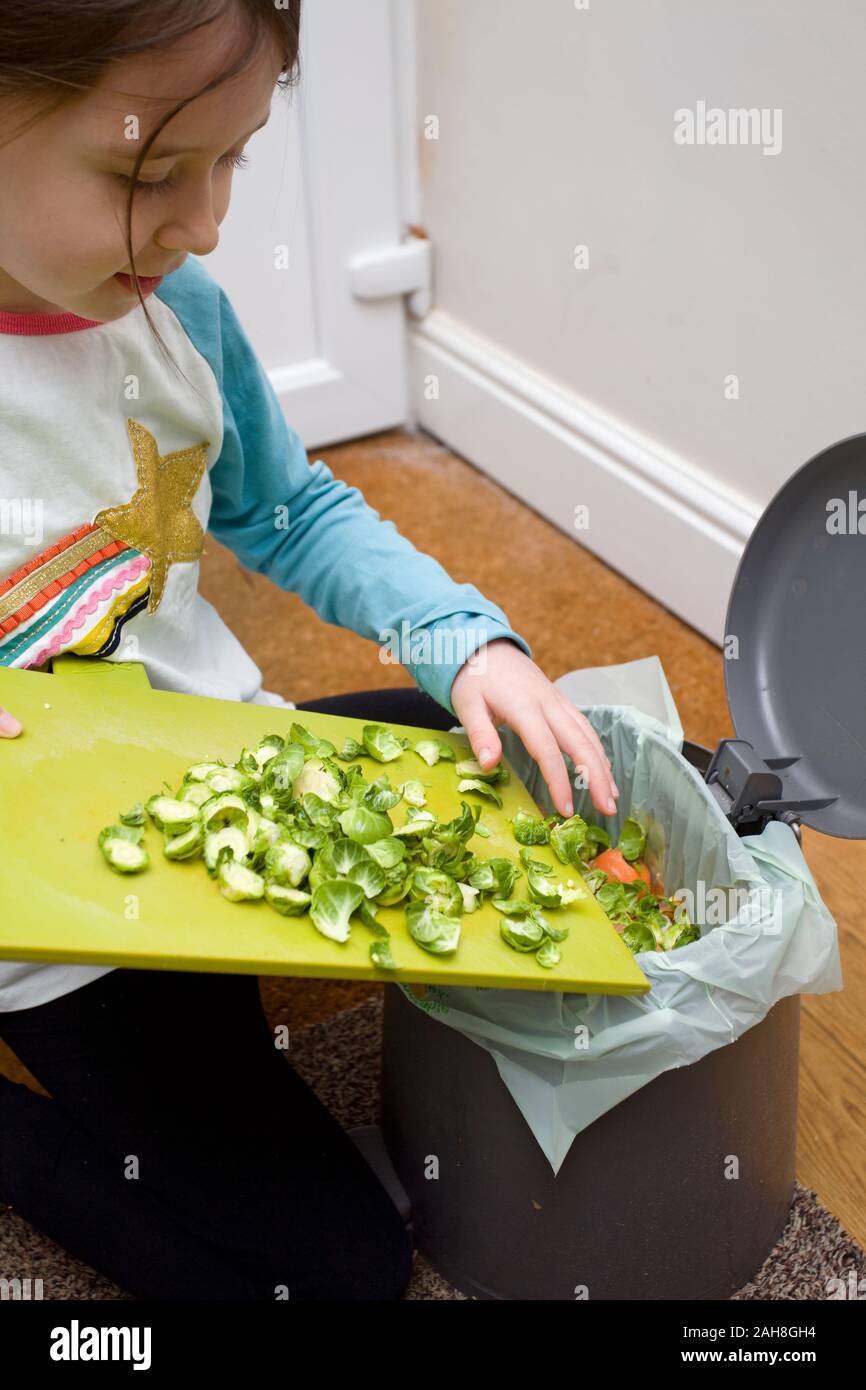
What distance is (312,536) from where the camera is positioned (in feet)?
2.80

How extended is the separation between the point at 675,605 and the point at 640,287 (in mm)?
323

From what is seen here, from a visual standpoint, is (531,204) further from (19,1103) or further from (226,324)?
(19,1103)

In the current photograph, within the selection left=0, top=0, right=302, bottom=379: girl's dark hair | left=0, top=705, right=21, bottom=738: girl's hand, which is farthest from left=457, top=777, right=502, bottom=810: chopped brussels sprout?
left=0, top=0, right=302, bottom=379: girl's dark hair

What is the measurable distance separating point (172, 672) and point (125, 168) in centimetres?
31

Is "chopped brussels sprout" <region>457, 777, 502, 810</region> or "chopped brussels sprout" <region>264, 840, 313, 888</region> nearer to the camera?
"chopped brussels sprout" <region>264, 840, 313, 888</region>

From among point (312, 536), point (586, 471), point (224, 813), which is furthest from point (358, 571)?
point (586, 471)

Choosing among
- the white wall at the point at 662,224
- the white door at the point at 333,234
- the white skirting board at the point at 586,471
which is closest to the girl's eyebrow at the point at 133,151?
the white wall at the point at 662,224

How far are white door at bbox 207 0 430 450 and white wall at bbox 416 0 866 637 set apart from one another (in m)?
0.05

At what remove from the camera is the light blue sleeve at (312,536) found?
763 mm

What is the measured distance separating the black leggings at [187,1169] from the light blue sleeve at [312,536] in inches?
9.5

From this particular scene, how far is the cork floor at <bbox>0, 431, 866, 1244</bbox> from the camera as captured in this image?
90cm

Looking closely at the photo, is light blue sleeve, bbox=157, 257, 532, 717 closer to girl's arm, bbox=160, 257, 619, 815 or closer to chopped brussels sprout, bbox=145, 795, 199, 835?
girl's arm, bbox=160, 257, 619, 815

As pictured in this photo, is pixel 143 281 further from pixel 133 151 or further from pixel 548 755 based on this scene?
pixel 548 755

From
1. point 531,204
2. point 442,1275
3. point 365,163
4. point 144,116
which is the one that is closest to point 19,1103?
point 442,1275
